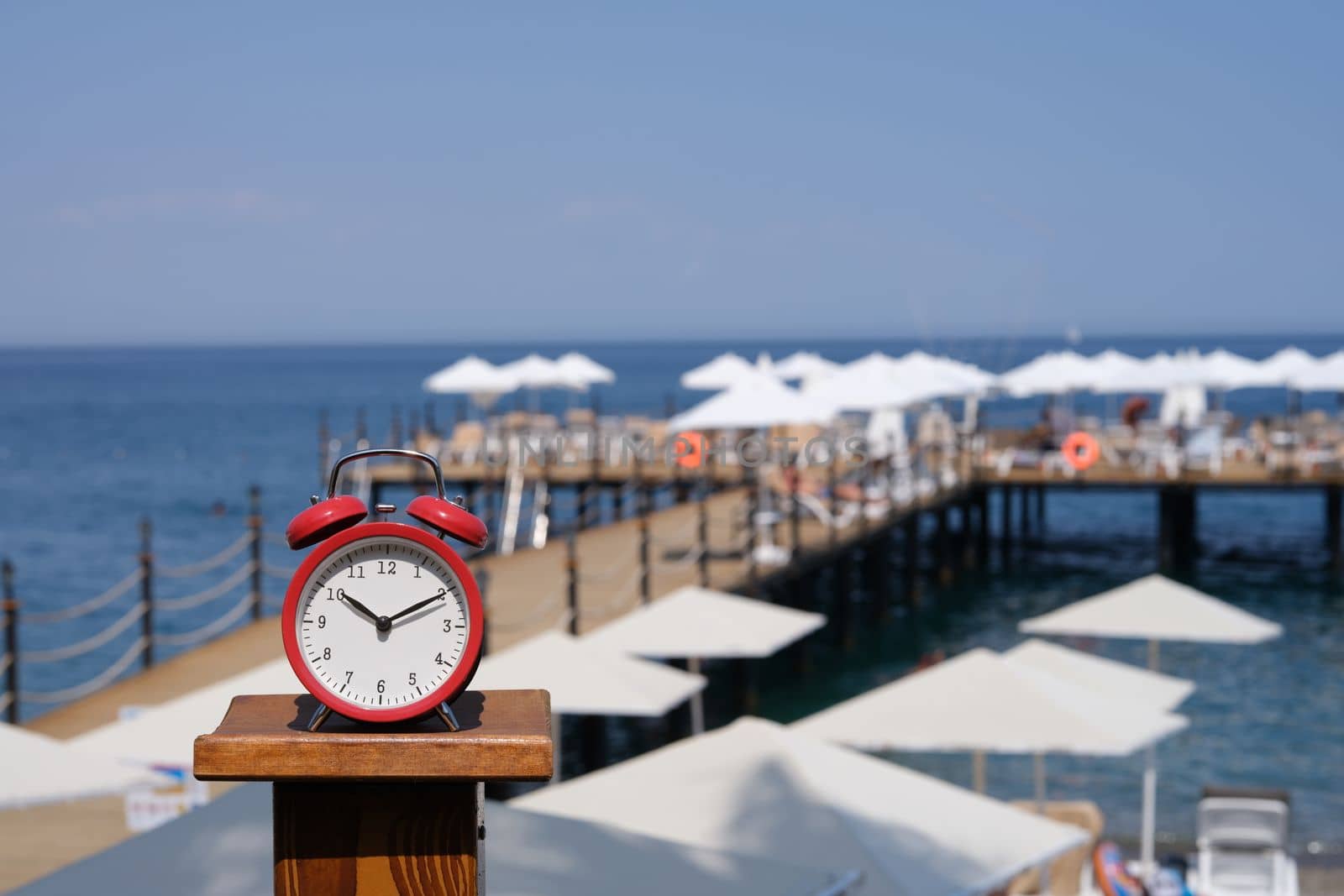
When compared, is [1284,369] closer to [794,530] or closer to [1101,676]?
[794,530]

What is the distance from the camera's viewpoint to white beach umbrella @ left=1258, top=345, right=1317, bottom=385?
33.3 metres

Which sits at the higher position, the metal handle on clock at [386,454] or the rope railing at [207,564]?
the metal handle on clock at [386,454]

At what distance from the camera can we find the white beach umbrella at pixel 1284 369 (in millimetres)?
33281

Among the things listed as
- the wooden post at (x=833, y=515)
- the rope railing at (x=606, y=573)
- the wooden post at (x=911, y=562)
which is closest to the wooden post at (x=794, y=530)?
the wooden post at (x=833, y=515)

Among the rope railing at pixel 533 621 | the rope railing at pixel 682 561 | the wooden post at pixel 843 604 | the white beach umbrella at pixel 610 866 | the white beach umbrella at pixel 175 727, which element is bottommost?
the wooden post at pixel 843 604

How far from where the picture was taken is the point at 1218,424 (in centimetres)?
3044

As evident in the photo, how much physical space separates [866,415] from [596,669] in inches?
1463

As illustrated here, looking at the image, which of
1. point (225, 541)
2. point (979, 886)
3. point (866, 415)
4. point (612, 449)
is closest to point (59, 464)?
point (225, 541)

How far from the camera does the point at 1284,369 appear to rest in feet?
118

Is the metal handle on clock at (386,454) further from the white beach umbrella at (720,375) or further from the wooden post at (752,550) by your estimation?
the white beach umbrella at (720,375)

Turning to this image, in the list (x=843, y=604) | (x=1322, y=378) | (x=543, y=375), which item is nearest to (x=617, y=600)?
(x=843, y=604)

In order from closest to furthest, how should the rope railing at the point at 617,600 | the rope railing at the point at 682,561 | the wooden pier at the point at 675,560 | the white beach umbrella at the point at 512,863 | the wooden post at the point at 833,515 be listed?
the white beach umbrella at the point at 512,863 → the wooden pier at the point at 675,560 → the rope railing at the point at 617,600 → the rope railing at the point at 682,561 → the wooden post at the point at 833,515

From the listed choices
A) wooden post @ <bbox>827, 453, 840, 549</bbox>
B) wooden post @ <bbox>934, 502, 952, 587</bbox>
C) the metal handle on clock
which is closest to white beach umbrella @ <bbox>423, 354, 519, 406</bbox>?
wooden post @ <bbox>934, 502, 952, 587</bbox>

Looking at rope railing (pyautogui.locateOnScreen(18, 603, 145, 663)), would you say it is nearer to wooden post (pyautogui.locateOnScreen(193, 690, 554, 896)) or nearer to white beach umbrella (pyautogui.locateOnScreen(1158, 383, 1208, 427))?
wooden post (pyautogui.locateOnScreen(193, 690, 554, 896))
